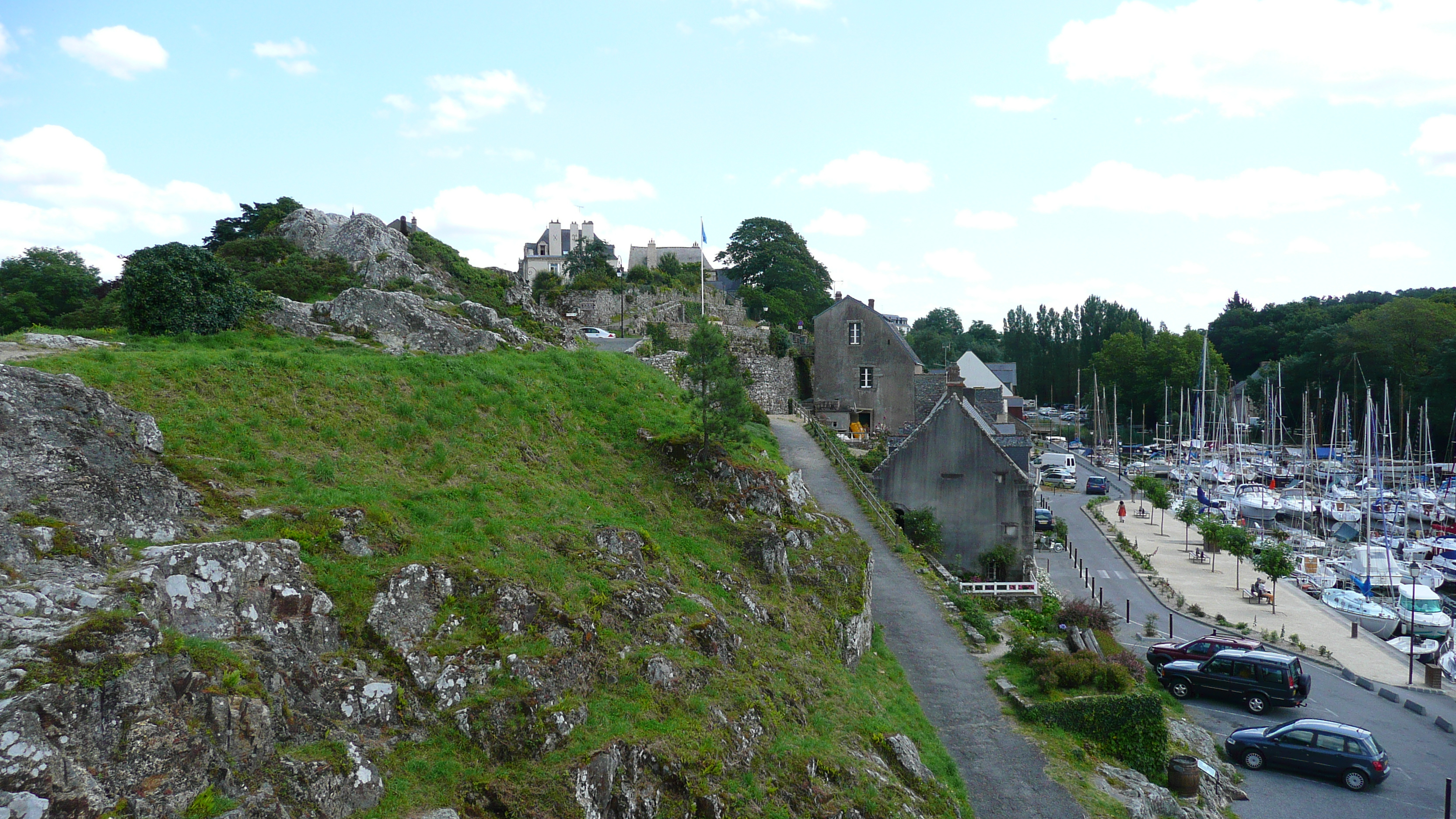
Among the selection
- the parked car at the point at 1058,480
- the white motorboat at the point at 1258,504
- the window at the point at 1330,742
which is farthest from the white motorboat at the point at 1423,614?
the parked car at the point at 1058,480

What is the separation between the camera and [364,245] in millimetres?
28766

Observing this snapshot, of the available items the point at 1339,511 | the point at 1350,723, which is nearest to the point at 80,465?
the point at 1350,723

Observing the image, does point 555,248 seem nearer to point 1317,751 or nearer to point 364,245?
point 364,245

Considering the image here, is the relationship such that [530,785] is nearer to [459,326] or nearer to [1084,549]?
[459,326]

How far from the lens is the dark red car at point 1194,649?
23969mm

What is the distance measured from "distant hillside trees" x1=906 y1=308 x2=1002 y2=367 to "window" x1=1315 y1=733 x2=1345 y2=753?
6811 centimetres

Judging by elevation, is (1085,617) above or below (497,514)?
below

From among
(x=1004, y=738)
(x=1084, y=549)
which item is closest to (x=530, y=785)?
(x=1004, y=738)

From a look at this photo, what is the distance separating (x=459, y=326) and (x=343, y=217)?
1315 centimetres

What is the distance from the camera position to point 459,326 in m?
23.8

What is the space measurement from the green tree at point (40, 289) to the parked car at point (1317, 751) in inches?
1410

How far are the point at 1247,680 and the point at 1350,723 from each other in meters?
2.51

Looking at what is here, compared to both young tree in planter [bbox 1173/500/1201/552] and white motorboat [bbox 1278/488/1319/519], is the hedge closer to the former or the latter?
young tree in planter [bbox 1173/500/1201/552]

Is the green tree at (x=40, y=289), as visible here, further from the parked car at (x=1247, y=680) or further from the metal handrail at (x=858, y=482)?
the parked car at (x=1247, y=680)
